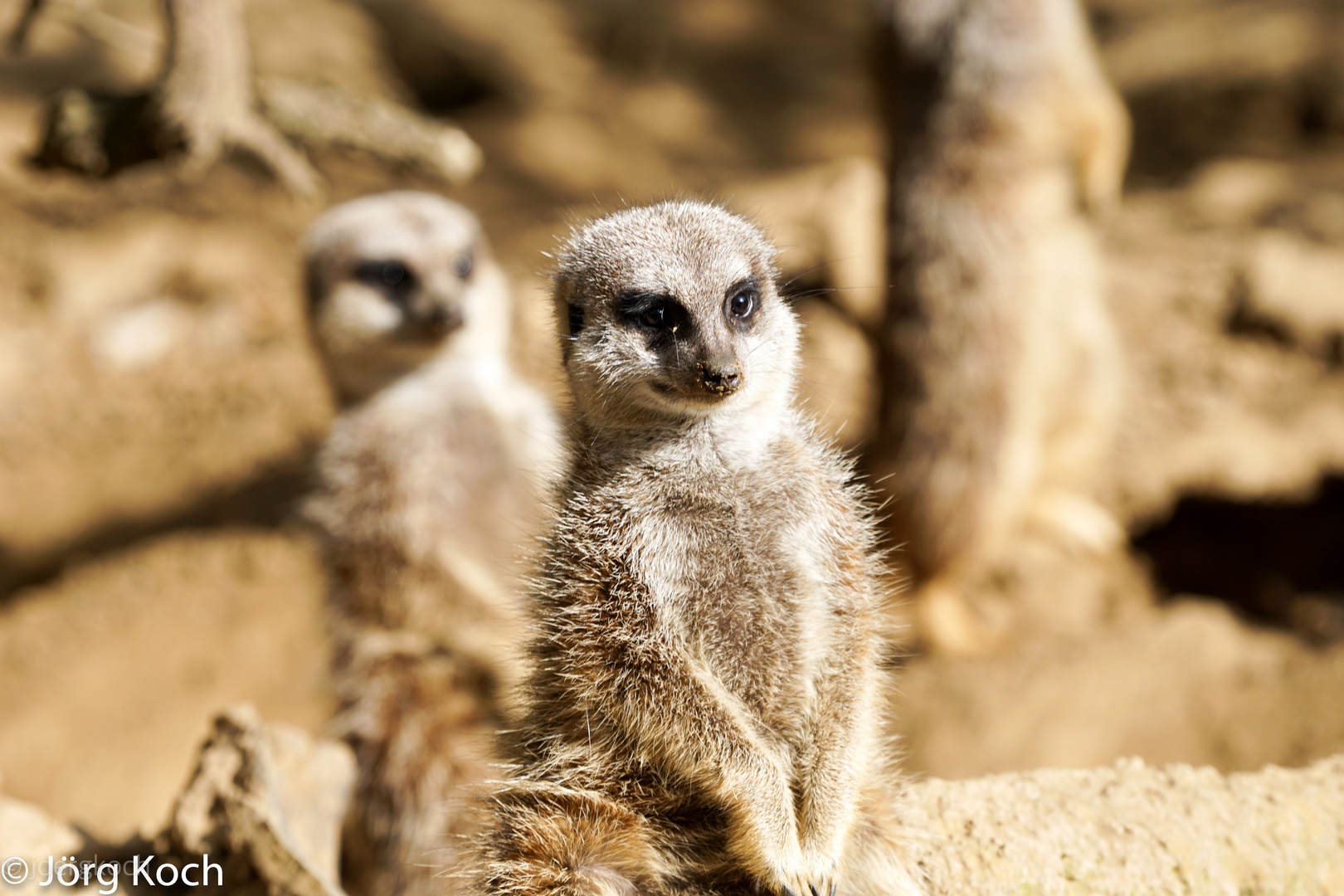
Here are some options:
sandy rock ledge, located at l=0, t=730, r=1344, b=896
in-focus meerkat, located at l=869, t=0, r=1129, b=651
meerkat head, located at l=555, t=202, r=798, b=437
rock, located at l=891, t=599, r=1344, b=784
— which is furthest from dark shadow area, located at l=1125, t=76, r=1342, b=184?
meerkat head, located at l=555, t=202, r=798, b=437

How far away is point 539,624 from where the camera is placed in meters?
1.64

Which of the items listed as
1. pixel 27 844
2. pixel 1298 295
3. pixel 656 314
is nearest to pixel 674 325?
pixel 656 314

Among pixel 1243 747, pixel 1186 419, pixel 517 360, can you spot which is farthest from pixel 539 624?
pixel 1186 419

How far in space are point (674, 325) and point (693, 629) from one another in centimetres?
44

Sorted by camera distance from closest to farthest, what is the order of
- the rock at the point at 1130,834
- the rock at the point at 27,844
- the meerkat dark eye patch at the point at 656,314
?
1. the meerkat dark eye patch at the point at 656,314
2. the rock at the point at 1130,834
3. the rock at the point at 27,844

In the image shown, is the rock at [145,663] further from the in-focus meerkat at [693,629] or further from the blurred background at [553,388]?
the in-focus meerkat at [693,629]

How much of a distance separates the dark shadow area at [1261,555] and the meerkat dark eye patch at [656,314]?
13.0ft

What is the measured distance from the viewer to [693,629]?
1.48 metres

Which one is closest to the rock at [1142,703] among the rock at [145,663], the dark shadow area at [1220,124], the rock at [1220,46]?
the rock at [145,663]

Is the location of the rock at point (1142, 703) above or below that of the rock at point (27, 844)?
below

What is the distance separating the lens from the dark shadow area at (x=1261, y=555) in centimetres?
458

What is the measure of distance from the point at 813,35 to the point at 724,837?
1021 cm

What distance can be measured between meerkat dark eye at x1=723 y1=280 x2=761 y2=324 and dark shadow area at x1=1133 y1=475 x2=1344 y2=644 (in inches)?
151

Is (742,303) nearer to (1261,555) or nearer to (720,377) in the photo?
(720,377)
